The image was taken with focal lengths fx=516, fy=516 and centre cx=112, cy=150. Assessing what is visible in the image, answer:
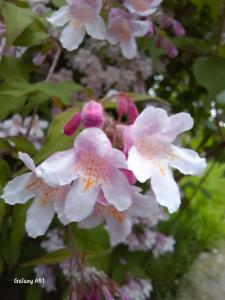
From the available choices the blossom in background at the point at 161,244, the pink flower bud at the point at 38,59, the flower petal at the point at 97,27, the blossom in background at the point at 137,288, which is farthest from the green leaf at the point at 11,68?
the blossom in background at the point at 161,244

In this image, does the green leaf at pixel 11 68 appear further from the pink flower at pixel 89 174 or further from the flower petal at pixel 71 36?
the pink flower at pixel 89 174

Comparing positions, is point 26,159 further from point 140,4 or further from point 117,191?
point 140,4

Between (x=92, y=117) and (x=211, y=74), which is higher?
(x=92, y=117)

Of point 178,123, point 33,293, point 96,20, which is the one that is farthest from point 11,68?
point 33,293

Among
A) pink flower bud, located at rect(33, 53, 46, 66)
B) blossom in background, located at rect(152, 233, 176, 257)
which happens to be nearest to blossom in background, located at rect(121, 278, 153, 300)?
blossom in background, located at rect(152, 233, 176, 257)

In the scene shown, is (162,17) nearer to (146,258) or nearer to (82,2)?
(82,2)

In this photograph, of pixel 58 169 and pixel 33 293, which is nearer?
pixel 58 169
